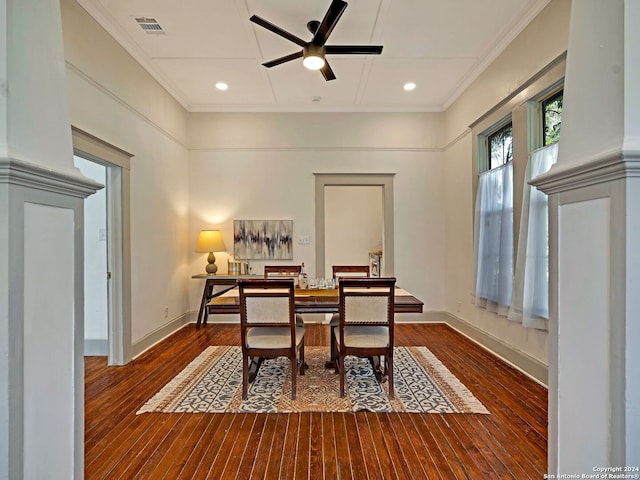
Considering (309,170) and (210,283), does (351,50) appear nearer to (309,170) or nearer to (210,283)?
(309,170)

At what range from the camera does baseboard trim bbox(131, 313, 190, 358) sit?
12.0 ft

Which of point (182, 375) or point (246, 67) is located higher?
point (246, 67)

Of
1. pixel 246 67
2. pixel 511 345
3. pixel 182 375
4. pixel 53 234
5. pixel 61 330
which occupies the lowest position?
pixel 182 375

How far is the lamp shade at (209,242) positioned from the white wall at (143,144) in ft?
1.07

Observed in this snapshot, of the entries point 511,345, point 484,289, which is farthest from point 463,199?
point 511,345

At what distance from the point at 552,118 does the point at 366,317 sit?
231 centimetres

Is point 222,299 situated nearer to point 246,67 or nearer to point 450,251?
point 246,67

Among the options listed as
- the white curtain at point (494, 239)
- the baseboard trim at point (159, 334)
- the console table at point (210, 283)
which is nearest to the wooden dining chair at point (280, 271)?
the console table at point (210, 283)

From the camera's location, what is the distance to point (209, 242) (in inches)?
189

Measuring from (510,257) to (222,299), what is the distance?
9.11 feet

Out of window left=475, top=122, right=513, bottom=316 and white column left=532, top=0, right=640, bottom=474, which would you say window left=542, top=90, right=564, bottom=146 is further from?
white column left=532, top=0, right=640, bottom=474

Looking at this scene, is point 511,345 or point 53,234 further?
point 511,345

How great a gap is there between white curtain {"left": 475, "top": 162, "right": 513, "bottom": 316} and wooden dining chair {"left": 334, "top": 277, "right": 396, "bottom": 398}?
1.52m

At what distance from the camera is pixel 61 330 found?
3.49 ft
